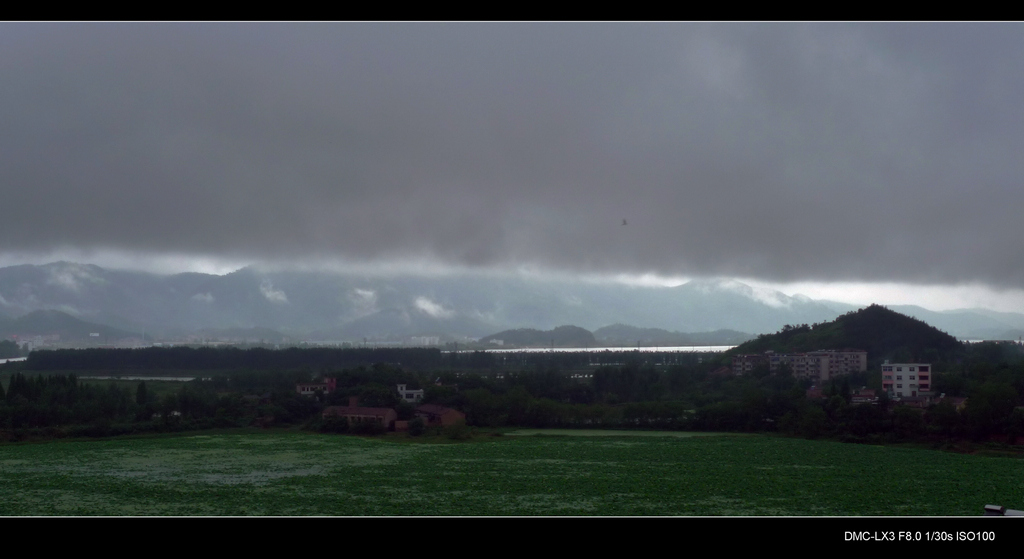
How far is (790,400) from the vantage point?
2477 centimetres

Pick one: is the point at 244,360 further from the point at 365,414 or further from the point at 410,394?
the point at 365,414

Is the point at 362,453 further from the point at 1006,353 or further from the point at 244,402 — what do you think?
the point at 1006,353

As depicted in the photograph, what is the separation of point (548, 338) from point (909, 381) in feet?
337

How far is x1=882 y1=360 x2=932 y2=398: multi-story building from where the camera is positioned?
29.1m

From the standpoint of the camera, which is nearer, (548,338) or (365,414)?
→ (365,414)

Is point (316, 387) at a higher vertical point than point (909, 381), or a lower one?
lower

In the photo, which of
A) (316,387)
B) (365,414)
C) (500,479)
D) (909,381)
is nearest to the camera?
(500,479)

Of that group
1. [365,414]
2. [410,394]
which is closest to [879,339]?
[410,394]

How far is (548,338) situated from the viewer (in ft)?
432

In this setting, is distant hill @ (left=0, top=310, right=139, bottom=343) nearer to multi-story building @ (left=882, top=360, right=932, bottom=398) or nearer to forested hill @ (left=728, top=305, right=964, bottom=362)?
forested hill @ (left=728, top=305, right=964, bottom=362)

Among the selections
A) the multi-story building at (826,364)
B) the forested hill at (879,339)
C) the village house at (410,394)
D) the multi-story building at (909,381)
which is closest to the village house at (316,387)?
the village house at (410,394)

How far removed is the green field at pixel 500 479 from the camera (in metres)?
11.2

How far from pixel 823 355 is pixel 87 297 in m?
202

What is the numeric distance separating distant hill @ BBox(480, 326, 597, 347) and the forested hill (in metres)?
78.1
